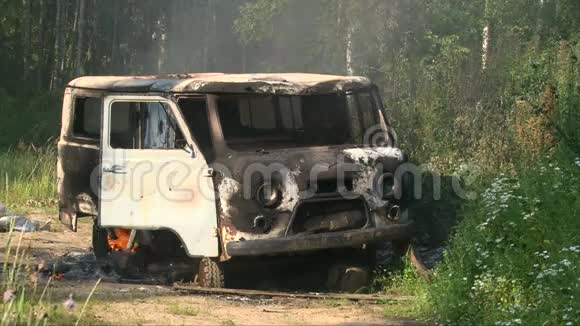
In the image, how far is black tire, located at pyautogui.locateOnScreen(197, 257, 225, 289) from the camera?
9977mm

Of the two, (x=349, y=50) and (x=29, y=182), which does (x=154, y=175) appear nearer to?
(x=29, y=182)

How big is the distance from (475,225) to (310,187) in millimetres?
1558

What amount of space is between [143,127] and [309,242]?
2.17 m

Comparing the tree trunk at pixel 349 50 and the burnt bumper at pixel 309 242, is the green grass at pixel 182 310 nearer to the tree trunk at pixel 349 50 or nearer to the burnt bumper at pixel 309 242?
the burnt bumper at pixel 309 242

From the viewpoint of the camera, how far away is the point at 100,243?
11703 millimetres

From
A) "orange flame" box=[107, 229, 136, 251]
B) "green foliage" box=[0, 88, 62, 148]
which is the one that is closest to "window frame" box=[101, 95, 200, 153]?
"orange flame" box=[107, 229, 136, 251]

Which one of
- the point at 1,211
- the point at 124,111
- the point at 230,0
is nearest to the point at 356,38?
the point at 230,0

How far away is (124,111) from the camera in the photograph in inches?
422

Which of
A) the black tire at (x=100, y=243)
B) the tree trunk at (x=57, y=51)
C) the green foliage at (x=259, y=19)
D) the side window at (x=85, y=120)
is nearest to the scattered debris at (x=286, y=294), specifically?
the black tire at (x=100, y=243)

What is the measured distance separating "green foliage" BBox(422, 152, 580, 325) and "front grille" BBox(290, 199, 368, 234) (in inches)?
38.3

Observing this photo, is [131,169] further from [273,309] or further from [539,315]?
[539,315]

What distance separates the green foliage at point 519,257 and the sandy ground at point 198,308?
0.57 metres

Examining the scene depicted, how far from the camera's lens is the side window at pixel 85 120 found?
451 inches

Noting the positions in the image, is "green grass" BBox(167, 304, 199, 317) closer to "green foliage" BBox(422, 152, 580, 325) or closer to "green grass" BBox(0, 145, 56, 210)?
"green foliage" BBox(422, 152, 580, 325)
